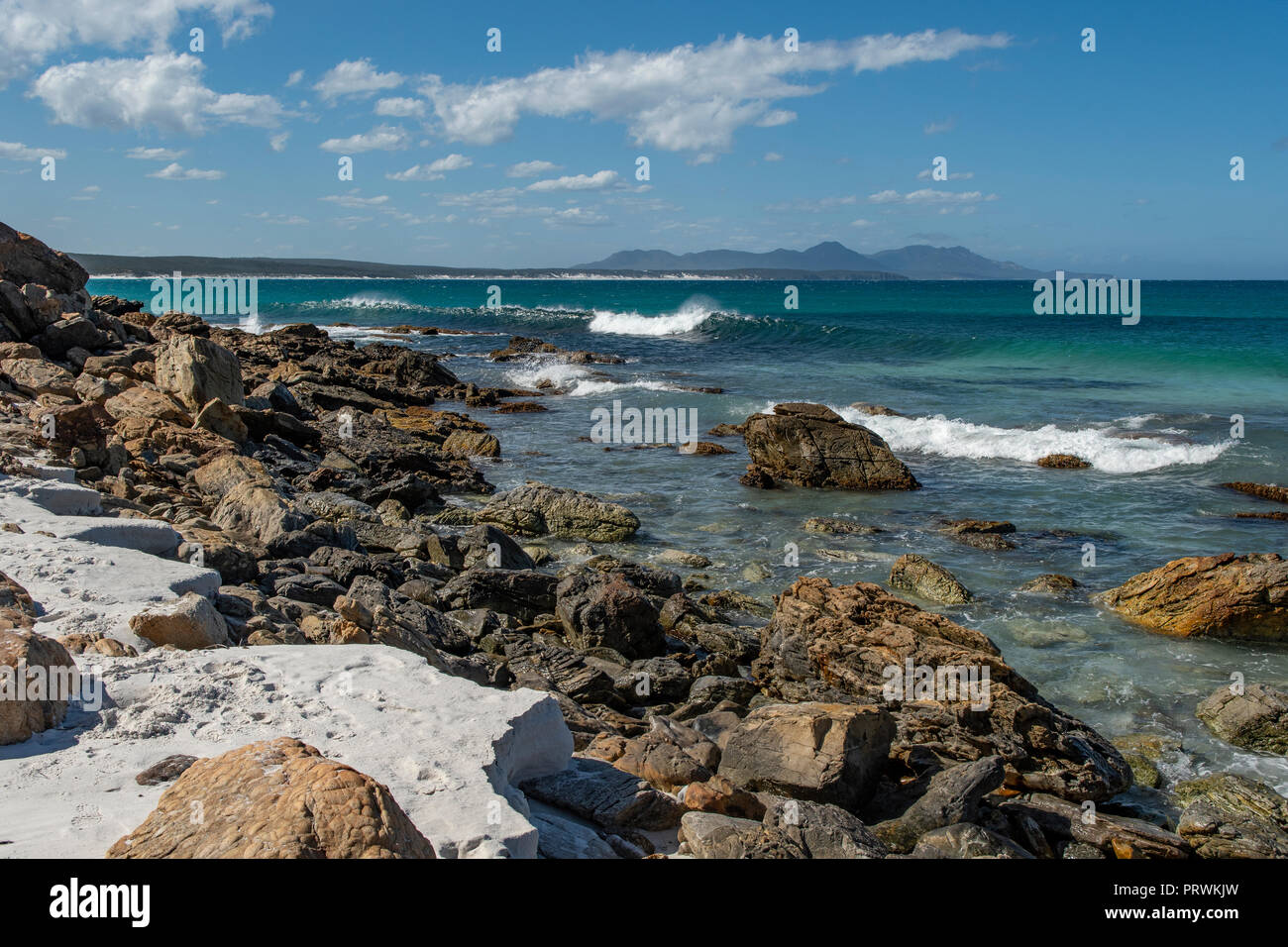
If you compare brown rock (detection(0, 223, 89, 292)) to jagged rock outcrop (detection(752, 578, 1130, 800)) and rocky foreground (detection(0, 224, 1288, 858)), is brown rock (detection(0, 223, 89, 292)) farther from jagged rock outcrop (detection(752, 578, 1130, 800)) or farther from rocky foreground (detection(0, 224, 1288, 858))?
jagged rock outcrop (detection(752, 578, 1130, 800))

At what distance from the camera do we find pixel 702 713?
7609 mm

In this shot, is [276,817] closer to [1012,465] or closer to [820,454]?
[820,454]

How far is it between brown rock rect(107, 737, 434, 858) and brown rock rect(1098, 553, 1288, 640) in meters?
9.02

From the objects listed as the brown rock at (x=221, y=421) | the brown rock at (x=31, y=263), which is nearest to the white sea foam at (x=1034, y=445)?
the brown rock at (x=221, y=421)

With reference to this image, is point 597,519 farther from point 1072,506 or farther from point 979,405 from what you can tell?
point 979,405

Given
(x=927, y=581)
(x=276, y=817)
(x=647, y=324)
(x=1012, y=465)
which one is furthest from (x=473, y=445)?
(x=647, y=324)

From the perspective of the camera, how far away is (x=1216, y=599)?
31.9 feet

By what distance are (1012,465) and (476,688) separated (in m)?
16.1

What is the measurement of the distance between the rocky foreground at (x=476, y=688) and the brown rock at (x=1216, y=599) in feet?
0.10

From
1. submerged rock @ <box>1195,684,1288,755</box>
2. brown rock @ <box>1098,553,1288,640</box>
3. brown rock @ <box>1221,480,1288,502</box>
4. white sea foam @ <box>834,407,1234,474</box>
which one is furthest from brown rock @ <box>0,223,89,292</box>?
brown rock @ <box>1221,480,1288,502</box>

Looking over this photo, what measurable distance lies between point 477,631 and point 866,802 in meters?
4.11

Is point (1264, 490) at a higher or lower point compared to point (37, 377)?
lower

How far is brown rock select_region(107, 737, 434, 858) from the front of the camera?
3162 millimetres

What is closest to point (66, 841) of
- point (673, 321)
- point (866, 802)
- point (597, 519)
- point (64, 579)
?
point (64, 579)
